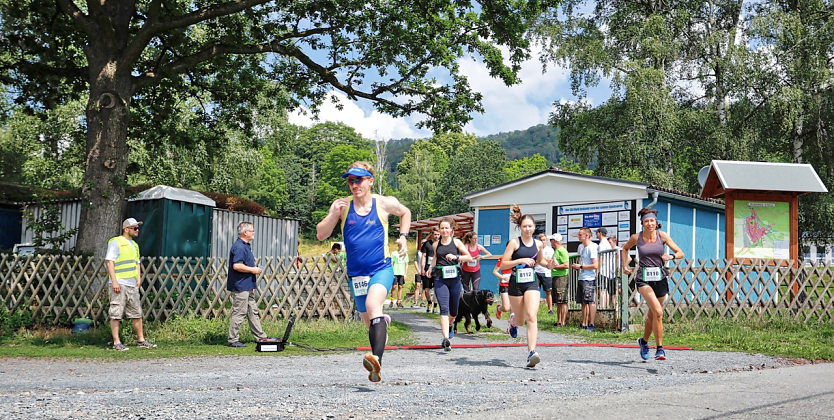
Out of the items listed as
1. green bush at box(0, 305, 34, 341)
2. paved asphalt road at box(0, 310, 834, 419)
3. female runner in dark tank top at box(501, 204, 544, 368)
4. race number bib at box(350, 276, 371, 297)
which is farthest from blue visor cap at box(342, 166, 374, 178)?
green bush at box(0, 305, 34, 341)

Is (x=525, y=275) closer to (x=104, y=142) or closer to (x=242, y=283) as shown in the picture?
(x=242, y=283)

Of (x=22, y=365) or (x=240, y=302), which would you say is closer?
(x=22, y=365)

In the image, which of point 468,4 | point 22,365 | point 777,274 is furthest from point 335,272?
point 777,274

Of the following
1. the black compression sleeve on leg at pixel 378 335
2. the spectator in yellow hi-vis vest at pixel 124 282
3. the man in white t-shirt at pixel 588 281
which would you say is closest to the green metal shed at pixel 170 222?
the spectator in yellow hi-vis vest at pixel 124 282

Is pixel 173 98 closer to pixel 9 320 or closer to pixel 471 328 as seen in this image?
pixel 9 320

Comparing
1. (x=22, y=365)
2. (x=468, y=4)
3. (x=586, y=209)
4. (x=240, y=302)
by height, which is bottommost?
(x=22, y=365)

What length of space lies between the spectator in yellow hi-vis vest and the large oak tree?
2.43 m

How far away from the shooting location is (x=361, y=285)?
20.9 ft

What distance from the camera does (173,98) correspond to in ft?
57.3

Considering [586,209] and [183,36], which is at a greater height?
[183,36]

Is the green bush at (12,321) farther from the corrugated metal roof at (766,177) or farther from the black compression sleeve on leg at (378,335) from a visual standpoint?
the corrugated metal roof at (766,177)

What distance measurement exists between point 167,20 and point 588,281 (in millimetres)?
8990

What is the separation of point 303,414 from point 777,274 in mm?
12014

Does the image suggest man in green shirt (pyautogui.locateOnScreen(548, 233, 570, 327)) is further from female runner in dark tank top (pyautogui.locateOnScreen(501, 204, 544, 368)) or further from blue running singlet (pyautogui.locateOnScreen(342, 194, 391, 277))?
blue running singlet (pyautogui.locateOnScreen(342, 194, 391, 277))
